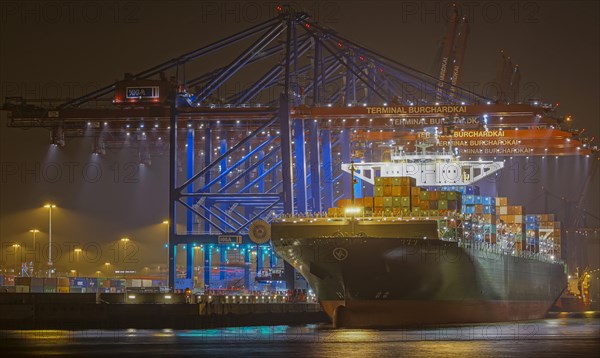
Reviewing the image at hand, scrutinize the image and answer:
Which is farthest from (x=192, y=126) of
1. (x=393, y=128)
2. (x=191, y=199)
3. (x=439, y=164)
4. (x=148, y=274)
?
(x=148, y=274)

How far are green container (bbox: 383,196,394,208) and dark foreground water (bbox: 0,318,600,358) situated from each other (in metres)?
7.18

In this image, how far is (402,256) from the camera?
51.0 m

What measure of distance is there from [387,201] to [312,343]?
16.3 metres

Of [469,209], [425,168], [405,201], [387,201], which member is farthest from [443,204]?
[425,168]

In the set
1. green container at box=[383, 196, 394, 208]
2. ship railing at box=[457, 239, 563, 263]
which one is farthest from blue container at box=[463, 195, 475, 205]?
green container at box=[383, 196, 394, 208]

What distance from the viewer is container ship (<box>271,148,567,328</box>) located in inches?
1988

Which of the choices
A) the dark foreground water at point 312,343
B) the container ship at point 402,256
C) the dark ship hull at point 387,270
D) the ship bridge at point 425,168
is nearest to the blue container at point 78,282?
the ship bridge at point 425,168

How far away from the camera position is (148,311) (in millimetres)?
51188

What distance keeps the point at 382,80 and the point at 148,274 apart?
4315 centimetres

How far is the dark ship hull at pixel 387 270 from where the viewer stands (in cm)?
5044

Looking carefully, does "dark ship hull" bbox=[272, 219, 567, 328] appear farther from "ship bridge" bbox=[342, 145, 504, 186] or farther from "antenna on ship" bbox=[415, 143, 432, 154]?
"antenna on ship" bbox=[415, 143, 432, 154]

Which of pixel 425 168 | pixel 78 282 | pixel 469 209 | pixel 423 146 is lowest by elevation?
pixel 78 282

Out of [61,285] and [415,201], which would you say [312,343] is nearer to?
[415,201]

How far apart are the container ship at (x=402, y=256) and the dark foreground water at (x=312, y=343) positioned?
208cm
